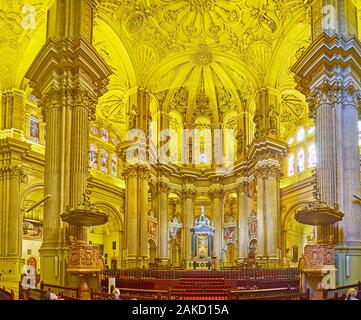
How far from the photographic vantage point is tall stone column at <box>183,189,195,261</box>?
34000 mm

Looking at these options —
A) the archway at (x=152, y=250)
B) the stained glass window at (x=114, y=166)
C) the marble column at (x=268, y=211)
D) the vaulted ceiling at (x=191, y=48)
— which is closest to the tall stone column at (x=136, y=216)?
the archway at (x=152, y=250)

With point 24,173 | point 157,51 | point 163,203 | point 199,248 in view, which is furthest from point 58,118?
point 199,248

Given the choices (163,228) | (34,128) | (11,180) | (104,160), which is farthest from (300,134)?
(11,180)

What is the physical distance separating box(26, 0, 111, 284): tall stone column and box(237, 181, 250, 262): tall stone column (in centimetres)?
1678

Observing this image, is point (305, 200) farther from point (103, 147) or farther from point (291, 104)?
point (103, 147)

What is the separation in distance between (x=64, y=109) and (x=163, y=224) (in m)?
16.6

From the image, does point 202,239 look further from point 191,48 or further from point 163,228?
point 191,48

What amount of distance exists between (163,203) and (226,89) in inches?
376

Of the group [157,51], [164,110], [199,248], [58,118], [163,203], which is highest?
[157,51]

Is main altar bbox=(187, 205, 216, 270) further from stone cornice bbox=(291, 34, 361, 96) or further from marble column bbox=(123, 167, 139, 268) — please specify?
stone cornice bbox=(291, 34, 361, 96)

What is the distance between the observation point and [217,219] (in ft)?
115

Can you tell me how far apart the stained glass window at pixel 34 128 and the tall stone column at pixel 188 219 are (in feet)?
38.4

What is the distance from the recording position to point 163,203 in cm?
3344

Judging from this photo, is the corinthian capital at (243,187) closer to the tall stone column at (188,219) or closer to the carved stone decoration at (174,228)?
the tall stone column at (188,219)
